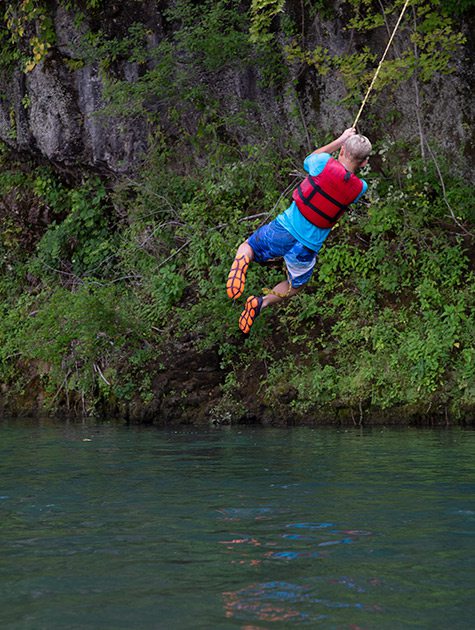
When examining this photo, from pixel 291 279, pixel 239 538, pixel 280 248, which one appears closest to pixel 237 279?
pixel 280 248

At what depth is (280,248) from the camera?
9844 mm

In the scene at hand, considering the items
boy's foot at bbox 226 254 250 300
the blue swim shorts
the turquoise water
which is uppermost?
the blue swim shorts

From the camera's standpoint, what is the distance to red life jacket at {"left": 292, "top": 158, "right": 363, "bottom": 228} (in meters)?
9.34

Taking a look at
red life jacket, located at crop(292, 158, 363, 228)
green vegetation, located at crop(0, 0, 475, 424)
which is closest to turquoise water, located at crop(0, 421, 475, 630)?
red life jacket, located at crop(292, 158, 363, 228)

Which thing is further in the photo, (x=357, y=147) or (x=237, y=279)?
(x=237, y=279)

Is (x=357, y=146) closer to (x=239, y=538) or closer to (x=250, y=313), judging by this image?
(x=250, y=313)

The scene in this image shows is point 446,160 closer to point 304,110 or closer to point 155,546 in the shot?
point 304,110

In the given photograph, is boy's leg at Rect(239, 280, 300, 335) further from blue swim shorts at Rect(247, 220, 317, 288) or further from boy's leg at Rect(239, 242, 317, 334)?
blue swim shorts at Rect(247, 220, 317, 288)

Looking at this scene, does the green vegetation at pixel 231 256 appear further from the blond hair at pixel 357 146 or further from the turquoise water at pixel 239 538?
the blond hair at pixel 357 146

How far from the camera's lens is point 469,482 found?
7.61m

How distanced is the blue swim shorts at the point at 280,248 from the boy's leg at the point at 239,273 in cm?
10

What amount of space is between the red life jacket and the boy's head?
154mm

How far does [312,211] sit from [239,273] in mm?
882

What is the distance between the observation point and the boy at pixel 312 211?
931 centimetres
